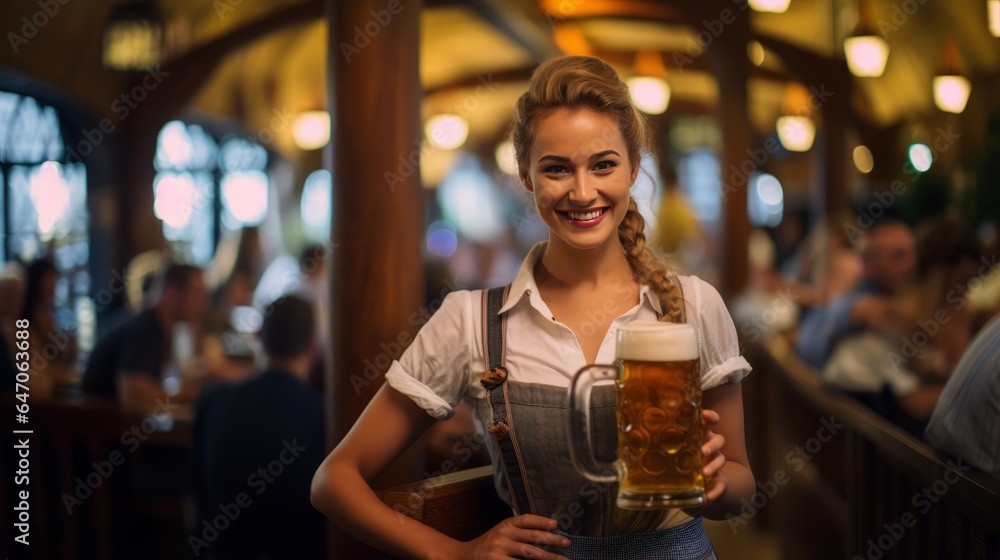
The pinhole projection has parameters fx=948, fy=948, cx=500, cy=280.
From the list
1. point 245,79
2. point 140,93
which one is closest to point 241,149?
point 245,79

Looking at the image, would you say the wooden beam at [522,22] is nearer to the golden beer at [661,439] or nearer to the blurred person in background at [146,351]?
the blurred person in background at [146,351]

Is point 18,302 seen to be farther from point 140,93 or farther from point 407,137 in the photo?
point 140,93

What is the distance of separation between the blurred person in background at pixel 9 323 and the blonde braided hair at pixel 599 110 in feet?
8.26

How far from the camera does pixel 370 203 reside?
226cm

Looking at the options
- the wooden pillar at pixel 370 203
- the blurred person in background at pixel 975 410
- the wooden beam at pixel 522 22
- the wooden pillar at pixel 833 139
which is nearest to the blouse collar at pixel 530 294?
the wooden pillar at pixel 370 203

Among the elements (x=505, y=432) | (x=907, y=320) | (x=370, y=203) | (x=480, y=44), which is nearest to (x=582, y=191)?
(x=505, y=432)

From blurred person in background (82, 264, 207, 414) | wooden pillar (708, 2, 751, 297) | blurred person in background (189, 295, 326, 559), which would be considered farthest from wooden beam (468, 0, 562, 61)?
blurred person in background (189, 295, 326, 559)

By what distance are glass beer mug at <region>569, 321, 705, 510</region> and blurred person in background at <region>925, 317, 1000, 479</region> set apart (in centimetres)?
101

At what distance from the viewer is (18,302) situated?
390cm

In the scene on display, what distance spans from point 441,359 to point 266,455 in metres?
1.54

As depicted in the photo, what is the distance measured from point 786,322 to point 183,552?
512 centimetres

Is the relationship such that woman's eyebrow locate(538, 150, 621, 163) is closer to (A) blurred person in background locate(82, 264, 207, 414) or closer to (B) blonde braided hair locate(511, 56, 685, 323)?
(B) blonde braided hair locate(511, 56, 685, 323)

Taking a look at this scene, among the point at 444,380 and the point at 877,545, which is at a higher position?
the point at 444,380

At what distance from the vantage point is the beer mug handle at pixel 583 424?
4.08 ft
